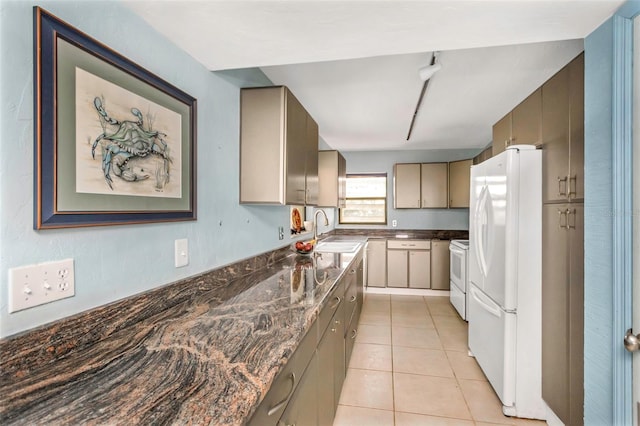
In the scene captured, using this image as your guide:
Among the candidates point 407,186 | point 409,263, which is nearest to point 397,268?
point 409,263

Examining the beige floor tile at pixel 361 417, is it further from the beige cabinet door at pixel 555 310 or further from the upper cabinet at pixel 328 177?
the upper cabinet at pixel 328 177

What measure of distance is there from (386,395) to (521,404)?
870mm

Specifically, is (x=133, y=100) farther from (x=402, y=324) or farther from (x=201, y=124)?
(x=402, y=324)

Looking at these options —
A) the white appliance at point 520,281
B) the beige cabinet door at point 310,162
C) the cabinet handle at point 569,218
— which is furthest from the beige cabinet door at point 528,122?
the beige cabinet door at point 310,162

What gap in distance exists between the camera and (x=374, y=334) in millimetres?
Result: 3191

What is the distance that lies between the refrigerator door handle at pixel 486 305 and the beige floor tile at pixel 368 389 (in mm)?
933

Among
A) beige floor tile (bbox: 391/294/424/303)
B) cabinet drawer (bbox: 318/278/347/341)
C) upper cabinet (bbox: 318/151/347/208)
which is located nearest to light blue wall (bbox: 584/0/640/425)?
cabinet drawer (bbox: 318/278/347/341)

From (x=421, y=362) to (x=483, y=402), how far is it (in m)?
0.59

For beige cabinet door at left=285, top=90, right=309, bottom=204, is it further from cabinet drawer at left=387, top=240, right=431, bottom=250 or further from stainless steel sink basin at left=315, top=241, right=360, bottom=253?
cabinet drawer at left=387, top=240, right=431, bottom=250

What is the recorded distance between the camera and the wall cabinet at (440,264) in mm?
4547

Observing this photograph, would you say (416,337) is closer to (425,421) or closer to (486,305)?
(486,305)

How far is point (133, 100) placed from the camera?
1.13 metres

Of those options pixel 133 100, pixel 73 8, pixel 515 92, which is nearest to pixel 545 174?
pixel 515 92

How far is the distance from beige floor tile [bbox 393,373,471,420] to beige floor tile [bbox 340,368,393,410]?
6 cm
